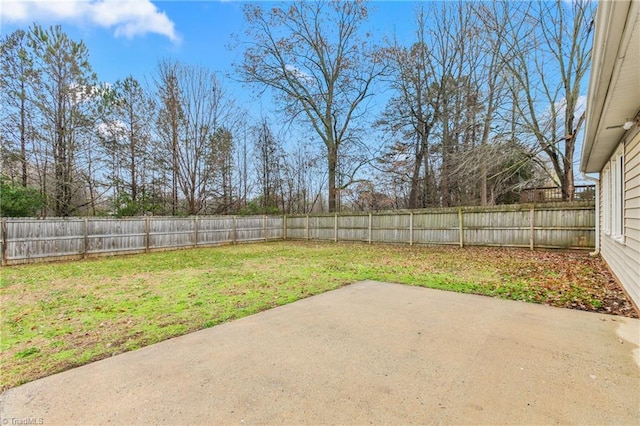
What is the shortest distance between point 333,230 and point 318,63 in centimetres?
984

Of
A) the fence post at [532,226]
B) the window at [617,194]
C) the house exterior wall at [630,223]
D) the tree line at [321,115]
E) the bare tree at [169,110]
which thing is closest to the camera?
the house exterior wall at [630,223]

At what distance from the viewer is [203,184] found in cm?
1709

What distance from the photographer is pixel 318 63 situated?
17344mm

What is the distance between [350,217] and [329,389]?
481 inches

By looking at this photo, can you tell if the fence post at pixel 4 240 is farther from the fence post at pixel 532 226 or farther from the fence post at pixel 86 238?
the fence post at pixel 532 226

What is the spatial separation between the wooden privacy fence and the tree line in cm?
269

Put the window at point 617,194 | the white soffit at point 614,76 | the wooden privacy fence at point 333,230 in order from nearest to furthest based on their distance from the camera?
1. the white soffit at point 614,76
2. the window at point 617,194
3. the wooden privacy fence at point 333,230

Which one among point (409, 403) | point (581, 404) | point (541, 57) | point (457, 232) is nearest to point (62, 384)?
point (409, 403)

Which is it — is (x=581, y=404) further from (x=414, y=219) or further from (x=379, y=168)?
(x=379, y=168)

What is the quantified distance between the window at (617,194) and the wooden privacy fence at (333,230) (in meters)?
3.62

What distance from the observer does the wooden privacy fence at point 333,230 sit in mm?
8633

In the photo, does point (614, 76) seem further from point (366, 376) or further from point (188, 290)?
point (188, 290)

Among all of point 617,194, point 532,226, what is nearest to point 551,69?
point 532,226

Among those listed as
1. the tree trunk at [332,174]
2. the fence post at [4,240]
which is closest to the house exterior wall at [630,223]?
the tree trunk at [332,174]
